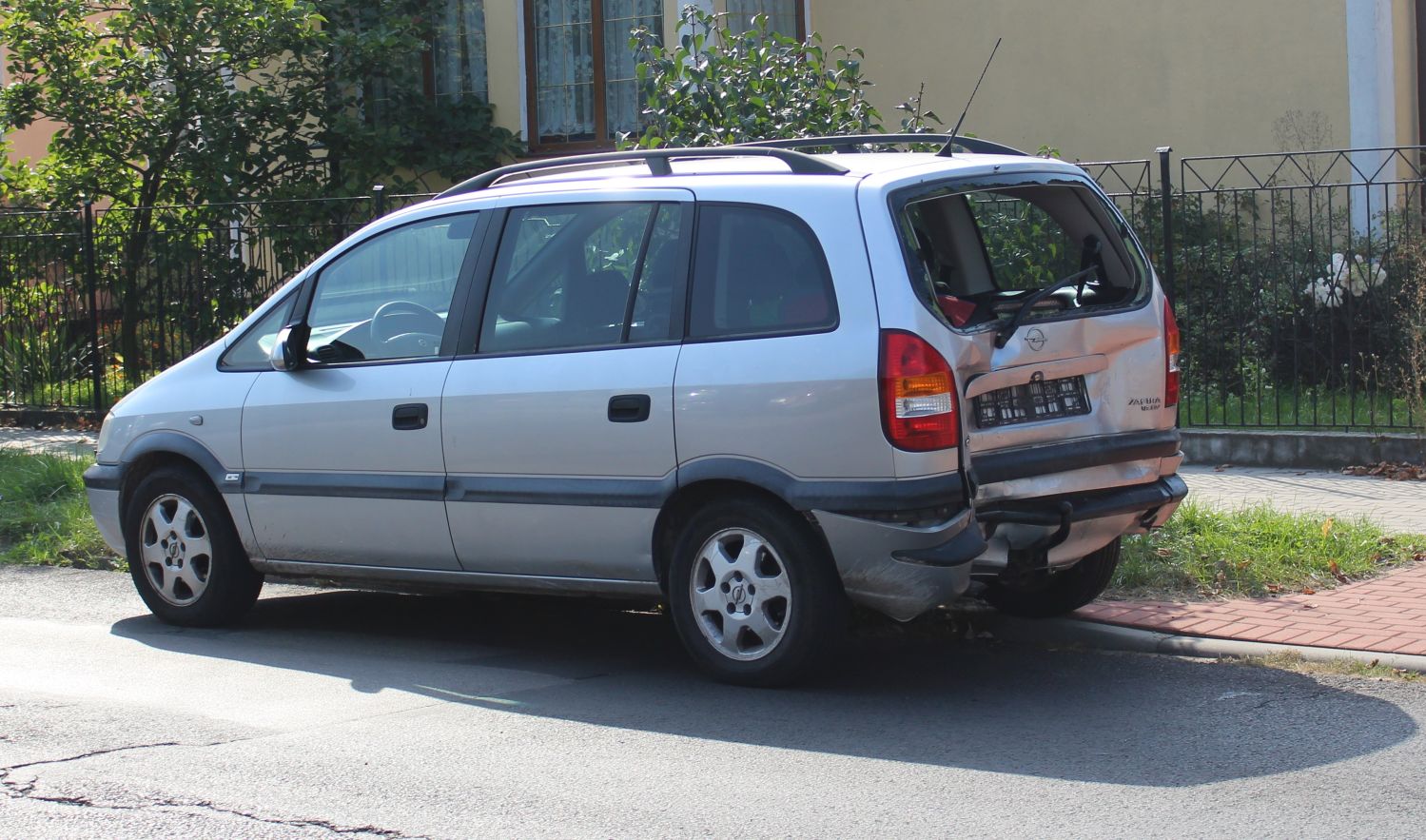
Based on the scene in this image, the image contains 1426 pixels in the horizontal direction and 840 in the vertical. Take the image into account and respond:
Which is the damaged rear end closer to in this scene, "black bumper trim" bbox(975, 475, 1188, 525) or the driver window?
"black bumper trim" bbox(975, 475, 1188, 525)

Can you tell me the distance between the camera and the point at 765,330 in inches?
232

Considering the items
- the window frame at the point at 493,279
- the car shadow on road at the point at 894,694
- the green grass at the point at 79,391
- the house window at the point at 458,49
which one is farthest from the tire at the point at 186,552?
the house window at the point at 458,49

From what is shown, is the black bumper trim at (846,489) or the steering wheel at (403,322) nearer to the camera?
the black bumper trim at (846,489)

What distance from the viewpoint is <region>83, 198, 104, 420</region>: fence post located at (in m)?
15.1

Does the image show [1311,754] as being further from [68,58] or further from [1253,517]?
[68,58]

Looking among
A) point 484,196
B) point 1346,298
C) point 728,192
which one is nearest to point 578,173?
point 484,196

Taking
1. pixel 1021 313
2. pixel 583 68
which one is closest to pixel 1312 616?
pixel 1021 313

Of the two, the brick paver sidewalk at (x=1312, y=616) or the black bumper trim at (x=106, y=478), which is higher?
the black bumper trim at (x=106, y=478)

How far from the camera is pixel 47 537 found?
9.70 meters

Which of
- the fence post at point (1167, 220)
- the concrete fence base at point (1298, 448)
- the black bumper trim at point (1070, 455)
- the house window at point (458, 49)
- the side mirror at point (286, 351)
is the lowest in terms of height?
the concrete fence base at point (1298, 448)

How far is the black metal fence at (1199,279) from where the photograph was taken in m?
11.2

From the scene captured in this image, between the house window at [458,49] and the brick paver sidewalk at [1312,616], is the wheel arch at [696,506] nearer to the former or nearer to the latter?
the brick paver sidewalk at [1312,616]

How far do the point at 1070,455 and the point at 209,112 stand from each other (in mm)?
12047

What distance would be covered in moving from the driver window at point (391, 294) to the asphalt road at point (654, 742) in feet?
4.18
